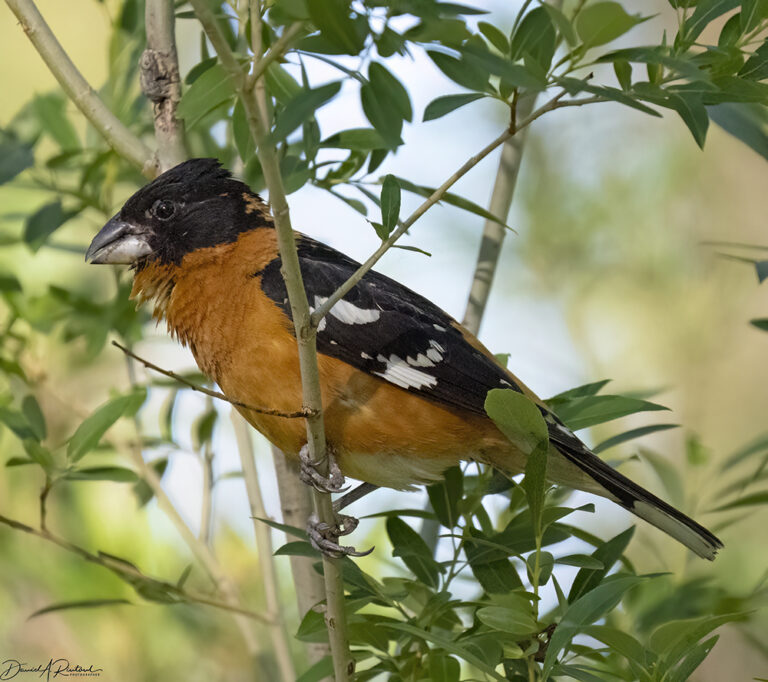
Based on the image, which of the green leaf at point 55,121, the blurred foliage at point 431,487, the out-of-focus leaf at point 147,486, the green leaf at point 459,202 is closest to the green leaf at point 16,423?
the blurred foliage at point 431,487

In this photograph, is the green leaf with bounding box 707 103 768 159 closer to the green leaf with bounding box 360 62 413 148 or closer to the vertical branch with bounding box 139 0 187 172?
the green leaf with bounding box 360 62 413 148

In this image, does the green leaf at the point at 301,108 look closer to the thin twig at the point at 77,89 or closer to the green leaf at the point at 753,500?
the thin twig at the point at 77,89

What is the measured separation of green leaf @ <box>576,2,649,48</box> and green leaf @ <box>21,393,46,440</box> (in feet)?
7.29

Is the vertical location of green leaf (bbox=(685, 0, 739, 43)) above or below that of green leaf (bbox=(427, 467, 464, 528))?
above

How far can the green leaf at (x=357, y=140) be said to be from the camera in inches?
114

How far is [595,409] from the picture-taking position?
2.82m

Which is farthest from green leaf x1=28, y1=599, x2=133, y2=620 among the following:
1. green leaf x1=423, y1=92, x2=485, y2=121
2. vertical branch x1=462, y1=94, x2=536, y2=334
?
green leaf x1=423, y1=92, x2=485, y2=121

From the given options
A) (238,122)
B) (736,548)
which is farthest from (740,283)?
(238,122)

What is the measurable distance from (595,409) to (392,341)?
0.68m

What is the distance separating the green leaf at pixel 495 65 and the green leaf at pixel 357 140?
115 cm

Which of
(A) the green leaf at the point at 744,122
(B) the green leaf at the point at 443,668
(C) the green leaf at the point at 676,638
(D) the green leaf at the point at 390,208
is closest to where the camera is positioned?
(D) the green leaf at the point at 390,208

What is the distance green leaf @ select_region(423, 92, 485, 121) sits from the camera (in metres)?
2.10

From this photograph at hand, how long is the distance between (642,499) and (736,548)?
7.73ft

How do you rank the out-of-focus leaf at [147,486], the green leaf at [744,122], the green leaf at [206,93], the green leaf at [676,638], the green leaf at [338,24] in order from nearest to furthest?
the green leaf at [338,24]
the green leaf at [676,638]
the green leaf at [206,93]
the green leaf at [744,122]
the out-of-focus leaf at [147,486]
